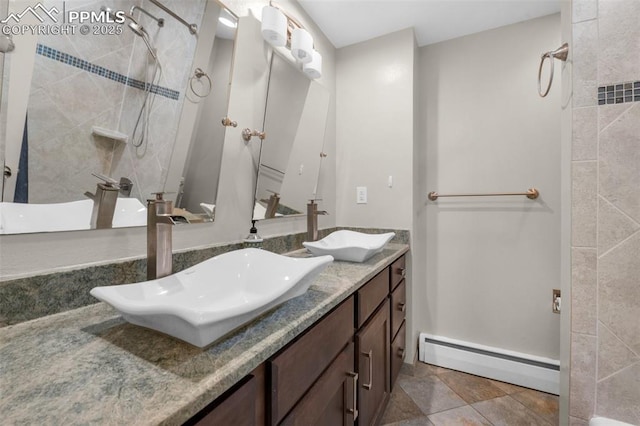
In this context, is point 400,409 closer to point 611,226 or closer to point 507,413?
point 507,413

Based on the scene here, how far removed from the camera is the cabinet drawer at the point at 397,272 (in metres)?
1.57

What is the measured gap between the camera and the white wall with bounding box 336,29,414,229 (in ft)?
6.44

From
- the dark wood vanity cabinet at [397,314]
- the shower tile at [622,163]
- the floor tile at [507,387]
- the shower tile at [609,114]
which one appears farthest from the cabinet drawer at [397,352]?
the shower tile at [609,114]

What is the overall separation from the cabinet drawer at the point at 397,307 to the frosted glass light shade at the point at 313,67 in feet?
4.55

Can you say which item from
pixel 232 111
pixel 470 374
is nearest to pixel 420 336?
pixel 470 374

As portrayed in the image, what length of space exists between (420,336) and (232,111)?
6.47 feet

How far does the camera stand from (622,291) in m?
1.04

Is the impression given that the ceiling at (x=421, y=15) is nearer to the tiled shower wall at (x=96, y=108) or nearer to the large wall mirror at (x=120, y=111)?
the large wall mirror at (x=120, y=111)

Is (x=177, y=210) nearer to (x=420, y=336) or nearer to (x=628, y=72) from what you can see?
(x=628, y=72)

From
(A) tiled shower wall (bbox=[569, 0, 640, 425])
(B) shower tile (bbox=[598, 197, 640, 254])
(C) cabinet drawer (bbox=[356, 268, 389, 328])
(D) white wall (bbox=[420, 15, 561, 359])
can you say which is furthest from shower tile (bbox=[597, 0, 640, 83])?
(C) cabinet drawer (bbox=[356, 268, 389, 328])

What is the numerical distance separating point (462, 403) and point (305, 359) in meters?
1.44

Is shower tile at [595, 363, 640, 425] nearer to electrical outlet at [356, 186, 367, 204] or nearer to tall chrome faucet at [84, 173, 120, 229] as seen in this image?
electrical outlet at [356, 186, 367, 204]

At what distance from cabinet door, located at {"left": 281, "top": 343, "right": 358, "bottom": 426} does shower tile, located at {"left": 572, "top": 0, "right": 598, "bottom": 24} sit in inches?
59.0

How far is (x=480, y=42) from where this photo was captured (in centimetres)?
198
